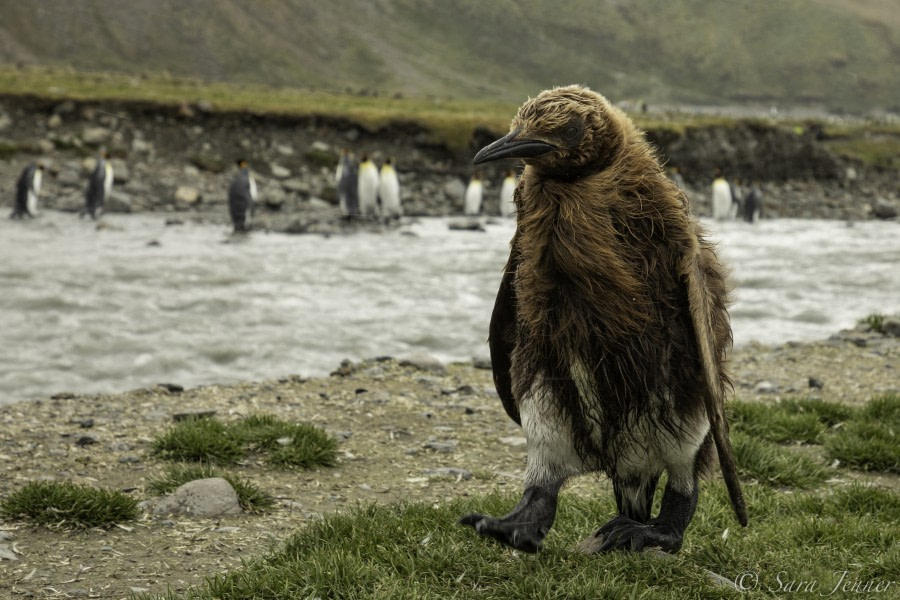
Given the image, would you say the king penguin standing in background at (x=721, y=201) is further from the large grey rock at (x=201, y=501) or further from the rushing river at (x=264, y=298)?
the large grey rock at (x=201, y=501)

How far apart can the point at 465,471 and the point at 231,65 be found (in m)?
170

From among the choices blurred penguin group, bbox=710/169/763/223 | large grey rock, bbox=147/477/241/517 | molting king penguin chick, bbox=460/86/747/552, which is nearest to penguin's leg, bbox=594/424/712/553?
molting king penguin chick, bbox=460/86/747/552

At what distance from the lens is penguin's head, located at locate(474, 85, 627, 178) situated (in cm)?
382

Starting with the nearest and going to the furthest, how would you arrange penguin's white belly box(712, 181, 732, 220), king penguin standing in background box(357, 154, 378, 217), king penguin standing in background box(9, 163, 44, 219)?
king penguin standing in background box(9, 163, 44, 219), king penguin standing in background box(357, 154, 378, 217), penguin's white belly box(712, 181, 732, 220)

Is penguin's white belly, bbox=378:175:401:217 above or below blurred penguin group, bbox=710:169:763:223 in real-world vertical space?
below

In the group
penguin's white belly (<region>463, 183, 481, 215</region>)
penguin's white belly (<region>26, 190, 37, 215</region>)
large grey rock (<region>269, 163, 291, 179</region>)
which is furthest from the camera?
large grey rock (<region>269, 163, 291, 179</region>)

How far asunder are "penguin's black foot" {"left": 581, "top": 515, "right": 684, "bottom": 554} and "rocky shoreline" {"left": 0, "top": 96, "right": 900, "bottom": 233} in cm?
2249

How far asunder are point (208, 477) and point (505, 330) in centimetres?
271

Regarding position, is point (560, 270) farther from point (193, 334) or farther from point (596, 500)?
point (193, 334)

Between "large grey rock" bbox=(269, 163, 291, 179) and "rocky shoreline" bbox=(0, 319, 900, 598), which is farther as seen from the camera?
"large grey rock" bbox=(269, 163, 291, 179)

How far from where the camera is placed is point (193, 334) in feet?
44.8

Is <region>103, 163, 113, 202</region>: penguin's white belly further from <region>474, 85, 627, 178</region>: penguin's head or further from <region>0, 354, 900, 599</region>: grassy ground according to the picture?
<region>474, 85, 627, 178</region>: penguin's head

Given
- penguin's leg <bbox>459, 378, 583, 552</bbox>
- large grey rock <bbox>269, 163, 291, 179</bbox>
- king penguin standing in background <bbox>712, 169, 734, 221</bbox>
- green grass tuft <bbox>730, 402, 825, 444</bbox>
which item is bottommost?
green grass tuft <bbox>730, 402, 825, 444</bbox>

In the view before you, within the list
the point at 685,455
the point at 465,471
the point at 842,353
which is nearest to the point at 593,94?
the point at 685,455
